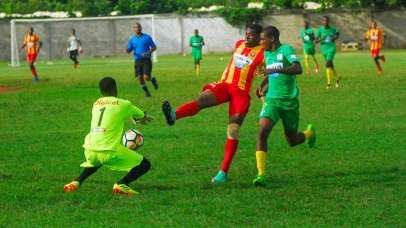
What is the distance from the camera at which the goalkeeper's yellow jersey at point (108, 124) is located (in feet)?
29.0

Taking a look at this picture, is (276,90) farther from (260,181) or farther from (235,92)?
(260,181)

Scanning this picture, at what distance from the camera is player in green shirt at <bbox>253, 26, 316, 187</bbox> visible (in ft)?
31.0

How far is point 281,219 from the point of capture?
25.0 ft

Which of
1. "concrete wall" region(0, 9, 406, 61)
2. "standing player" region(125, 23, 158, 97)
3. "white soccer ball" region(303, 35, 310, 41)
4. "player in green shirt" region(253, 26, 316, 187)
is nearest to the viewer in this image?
"player in green shirt" region(253, 26, 316, 187)

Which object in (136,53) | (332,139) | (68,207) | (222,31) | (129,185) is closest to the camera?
(68,207)

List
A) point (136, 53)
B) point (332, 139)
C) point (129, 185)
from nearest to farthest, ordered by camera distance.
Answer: point (129, 185)
point (332, 139)
point (136, 53)

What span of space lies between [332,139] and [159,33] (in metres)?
46.4

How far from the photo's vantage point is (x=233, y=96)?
32.4 ft

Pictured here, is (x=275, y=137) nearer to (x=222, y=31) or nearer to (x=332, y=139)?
(x=332, y=139)

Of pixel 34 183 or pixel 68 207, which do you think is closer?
pixel 68 207

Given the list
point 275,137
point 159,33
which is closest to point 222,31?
point 159,33

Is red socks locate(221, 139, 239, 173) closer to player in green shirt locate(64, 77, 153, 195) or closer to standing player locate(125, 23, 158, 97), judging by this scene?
player in green shirt locate(64, 77, 153, 195)

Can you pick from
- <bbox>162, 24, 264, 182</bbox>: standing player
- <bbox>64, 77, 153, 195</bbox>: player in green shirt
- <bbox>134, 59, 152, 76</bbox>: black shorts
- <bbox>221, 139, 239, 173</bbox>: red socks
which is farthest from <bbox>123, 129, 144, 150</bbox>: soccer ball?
<bbox>134, 59, 152, 76</bbox>: black shorts

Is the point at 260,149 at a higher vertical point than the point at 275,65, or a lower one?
lower
